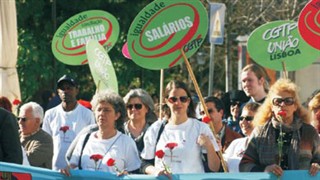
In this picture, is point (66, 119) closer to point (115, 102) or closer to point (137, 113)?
point (137, 113)

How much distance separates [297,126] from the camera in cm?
901

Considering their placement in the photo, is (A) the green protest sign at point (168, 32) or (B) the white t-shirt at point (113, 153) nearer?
(B) the white t-shirt at point (113, 153)

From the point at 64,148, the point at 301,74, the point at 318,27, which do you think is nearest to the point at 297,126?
the point at 318,27

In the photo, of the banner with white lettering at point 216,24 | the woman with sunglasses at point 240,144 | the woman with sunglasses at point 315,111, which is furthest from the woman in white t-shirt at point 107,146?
the banner with white lettering at point 216,24

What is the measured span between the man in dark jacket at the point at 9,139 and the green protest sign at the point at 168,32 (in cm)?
184

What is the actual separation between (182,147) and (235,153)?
98 cm

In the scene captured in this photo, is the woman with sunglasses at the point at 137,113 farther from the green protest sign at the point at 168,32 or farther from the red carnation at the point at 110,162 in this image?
the red carnation at the point at 110,162

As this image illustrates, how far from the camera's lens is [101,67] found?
13.4 m

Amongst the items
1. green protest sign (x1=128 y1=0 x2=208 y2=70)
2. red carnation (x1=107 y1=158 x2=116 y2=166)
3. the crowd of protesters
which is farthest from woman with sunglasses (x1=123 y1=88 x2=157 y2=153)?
red carnation (x1=107 y1=158 x2=116 y2=166)

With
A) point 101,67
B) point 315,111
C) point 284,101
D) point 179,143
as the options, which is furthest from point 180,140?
point 101,67

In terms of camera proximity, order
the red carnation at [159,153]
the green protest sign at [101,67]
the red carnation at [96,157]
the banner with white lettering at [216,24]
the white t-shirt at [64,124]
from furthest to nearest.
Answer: the banner with white lettering at [216,24], the green protest sign at [101,67], the white t-shirt at [64,124], the red carnation at [96,157], the red carnation at [159,153]

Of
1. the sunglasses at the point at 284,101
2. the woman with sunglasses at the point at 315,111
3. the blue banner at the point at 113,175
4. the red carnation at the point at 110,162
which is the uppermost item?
the sunglasses at the point at 284,101

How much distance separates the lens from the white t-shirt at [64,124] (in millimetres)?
12711

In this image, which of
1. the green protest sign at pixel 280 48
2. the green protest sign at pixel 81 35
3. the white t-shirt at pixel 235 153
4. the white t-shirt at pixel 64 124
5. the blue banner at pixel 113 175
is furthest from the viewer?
the green protest sign at pixel 81 35
